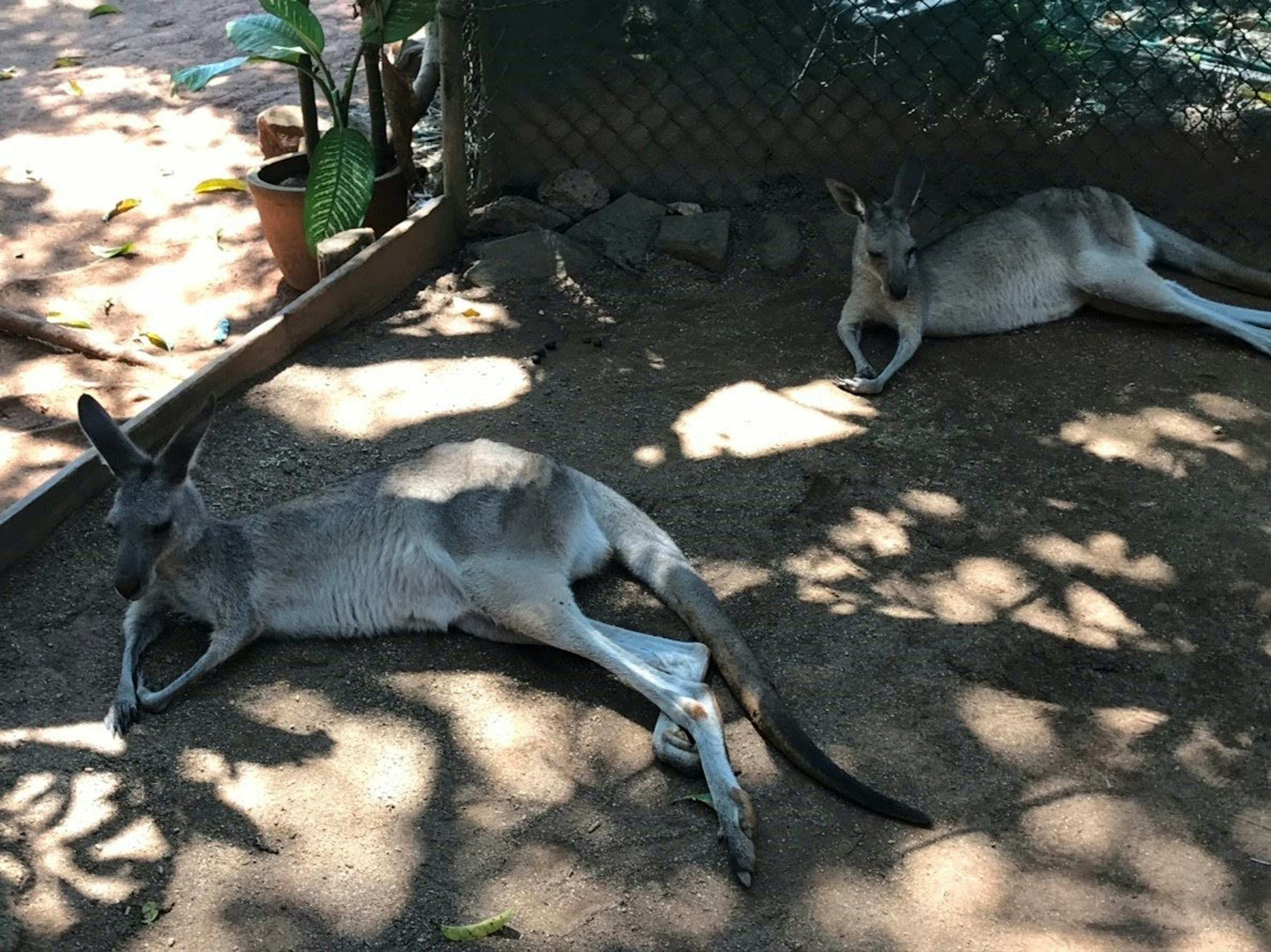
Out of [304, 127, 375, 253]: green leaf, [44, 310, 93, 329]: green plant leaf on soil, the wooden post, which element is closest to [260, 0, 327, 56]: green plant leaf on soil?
[304, 127, 375, 253]: green leaf

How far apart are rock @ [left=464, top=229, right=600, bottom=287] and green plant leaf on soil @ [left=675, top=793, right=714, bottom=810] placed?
2.74 metres

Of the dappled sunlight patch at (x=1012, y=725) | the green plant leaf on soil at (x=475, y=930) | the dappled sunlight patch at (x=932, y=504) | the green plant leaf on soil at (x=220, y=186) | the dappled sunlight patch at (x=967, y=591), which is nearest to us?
the green plant leaf on soil at (x=475, y=930)

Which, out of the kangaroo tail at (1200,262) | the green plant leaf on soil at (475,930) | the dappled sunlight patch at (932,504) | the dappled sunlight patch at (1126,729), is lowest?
the green plant leaf on soil at (475,930)

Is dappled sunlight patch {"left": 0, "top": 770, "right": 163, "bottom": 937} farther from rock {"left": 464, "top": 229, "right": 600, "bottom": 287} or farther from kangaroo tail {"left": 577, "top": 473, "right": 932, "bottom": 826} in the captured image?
rock {"left": 464, "top": 229, "right": 600, "bottom": 287}

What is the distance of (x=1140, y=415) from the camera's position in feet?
13.7

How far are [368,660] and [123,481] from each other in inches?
28.6

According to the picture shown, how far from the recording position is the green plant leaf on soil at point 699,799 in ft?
8.85

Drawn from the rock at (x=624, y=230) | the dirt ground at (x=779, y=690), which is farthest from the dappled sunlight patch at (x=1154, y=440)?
the rock at (x=624, y=230)

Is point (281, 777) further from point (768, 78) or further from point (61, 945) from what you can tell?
point (768, 78)

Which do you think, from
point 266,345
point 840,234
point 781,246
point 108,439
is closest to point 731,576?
point 108,439

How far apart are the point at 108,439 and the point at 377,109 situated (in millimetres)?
Answer: 2436

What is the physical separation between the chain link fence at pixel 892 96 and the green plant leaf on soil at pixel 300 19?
0.56 m

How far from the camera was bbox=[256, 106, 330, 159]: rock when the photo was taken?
18.5ft

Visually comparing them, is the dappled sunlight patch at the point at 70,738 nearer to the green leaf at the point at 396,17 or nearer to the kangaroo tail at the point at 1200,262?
the green leaf at the point at 396,17
